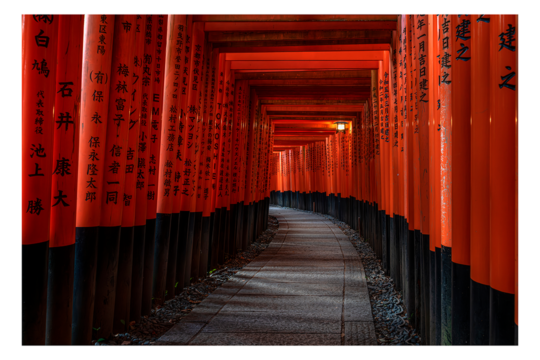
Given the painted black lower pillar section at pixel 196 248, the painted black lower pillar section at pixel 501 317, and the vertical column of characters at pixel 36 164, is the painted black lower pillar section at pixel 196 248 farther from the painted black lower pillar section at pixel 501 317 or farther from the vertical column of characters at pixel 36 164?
the painted black lower pillar section at pixel 501 317

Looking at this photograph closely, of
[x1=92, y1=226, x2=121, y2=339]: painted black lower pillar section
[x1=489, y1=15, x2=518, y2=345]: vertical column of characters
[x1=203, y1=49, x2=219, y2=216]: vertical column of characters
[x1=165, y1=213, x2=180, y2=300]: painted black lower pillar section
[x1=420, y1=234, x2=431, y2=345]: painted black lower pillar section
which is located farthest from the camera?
[x1=203, y1=49, x2=219, y2=216]: vertical column of characters

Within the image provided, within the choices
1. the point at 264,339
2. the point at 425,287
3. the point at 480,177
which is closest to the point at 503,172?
the point at 480,177

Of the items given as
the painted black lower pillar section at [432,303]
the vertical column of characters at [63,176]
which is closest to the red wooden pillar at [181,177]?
the vertical column of characters at [63,176]

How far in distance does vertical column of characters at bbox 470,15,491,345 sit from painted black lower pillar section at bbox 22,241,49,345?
2.60 metres

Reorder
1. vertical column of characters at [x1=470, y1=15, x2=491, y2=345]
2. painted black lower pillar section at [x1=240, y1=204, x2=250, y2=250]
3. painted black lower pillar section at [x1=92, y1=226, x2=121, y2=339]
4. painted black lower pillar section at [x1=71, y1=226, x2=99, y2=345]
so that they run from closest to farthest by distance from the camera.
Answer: vertical column of characters at [x1=470, y1=15, x2=491, y2=345], painted black lower pillar section at [x1=71, y1=226, x2=99, y2=345], painted black lower pillar section at [x1=92, y1=226, x2=121, y2=339], painted black lower pillar section at [x1=240, y1=204, x2=250, y2=250]

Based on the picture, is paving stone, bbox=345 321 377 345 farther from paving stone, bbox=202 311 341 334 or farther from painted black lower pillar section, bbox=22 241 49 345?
painted black lower pillar section, bbox=22 241 49 345

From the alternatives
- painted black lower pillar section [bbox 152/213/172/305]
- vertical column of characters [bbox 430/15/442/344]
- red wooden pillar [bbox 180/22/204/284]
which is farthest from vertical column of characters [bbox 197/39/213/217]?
vertical column of characters [bbox 430/15/442/344]

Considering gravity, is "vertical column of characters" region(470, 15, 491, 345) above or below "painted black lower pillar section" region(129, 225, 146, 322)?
above

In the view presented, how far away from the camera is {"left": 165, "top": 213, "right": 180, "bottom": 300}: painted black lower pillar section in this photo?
4.78 m

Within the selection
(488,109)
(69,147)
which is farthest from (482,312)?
(69,147)

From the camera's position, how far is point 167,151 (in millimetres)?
4602

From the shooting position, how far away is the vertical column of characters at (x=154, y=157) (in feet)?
13.5

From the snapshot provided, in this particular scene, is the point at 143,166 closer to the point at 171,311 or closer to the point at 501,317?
the point at 171,311

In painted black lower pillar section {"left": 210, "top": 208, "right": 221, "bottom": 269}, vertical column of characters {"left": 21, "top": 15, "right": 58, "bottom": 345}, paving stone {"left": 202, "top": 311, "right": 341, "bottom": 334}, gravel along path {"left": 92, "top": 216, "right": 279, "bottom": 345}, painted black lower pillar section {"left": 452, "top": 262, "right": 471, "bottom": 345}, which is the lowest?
gravel along path {"left": 92, "top": 216, "right": 279, "bottom": 345}
